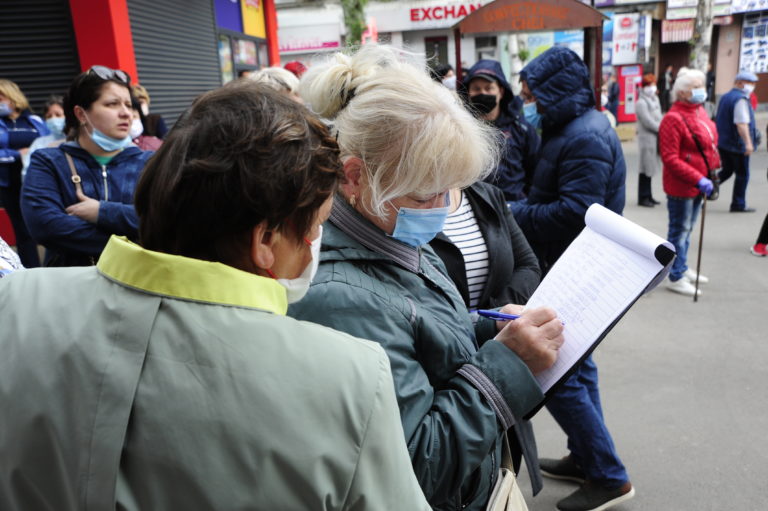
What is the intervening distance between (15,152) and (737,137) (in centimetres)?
814

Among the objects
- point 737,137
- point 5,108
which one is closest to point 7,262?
point 5,108

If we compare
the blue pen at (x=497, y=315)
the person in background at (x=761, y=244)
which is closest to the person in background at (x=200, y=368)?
the blue pen at (x=497, y=315)

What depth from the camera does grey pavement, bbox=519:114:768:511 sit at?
2879 millimetres

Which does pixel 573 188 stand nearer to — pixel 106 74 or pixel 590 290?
pixel 590 290

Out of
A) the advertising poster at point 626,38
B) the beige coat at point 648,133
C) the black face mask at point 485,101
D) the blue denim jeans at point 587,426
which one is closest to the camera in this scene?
the blue denim jeans at point 587,426

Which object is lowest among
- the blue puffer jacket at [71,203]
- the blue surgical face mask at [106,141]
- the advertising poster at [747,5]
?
the blue puffer jacket at [71,203]

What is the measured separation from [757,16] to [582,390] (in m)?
23.3

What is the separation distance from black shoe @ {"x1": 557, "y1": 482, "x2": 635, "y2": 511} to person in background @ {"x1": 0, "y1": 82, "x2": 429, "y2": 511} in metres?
2.12

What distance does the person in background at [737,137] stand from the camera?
25.5 ft

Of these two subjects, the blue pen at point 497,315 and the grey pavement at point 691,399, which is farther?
the grey pavement at point 691,399

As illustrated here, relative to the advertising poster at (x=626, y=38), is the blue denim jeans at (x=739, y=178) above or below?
below

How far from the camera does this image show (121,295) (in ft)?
2.68

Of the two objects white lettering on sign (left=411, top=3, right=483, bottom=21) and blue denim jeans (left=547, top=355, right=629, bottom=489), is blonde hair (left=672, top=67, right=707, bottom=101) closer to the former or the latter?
blue denim jeans (left=547, top=355, right=629, bottom=489)

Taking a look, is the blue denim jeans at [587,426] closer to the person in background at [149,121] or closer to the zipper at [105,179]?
the zipper at [105,179]
